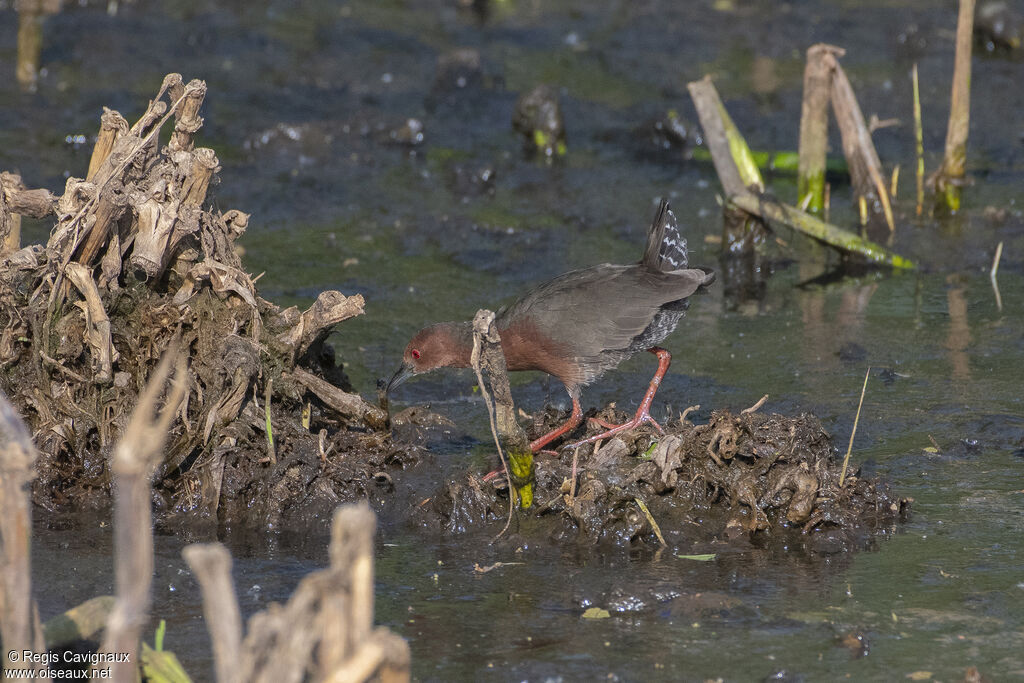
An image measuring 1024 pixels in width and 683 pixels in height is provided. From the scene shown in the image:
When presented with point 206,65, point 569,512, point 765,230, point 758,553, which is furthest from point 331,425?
point 206,65

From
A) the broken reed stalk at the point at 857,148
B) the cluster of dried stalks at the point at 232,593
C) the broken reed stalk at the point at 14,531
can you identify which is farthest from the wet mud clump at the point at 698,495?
the broken reed stalk at the point at 857,148

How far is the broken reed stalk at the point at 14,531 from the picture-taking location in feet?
8.83

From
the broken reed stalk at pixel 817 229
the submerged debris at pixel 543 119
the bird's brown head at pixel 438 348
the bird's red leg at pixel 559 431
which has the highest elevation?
the submerged debris at pixel 543 119

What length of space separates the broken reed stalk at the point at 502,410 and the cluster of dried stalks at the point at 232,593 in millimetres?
1792

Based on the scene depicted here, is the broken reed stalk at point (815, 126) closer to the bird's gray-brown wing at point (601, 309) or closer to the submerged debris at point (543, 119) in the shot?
the submerged debris at point (543, 119)

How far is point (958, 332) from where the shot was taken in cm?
734

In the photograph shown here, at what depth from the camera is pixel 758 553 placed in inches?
187

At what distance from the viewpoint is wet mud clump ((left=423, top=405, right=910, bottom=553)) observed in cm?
484

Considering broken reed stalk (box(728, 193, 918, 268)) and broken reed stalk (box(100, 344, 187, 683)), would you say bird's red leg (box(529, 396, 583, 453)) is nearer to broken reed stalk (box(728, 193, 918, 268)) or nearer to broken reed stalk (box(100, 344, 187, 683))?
broken reed stalk (box(100, 344, 187, 683))

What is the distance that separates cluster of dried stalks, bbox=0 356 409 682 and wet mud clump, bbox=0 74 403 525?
2271mm

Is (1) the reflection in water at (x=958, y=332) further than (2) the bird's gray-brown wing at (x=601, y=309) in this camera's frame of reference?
Yes

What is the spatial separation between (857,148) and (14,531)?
7.24 m

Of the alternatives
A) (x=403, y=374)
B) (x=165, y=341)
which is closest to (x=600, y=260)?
(x=403, y=374)

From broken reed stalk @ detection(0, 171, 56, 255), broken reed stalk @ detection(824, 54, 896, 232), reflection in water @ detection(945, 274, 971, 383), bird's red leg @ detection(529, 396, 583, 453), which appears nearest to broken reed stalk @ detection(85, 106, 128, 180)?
broken reed stalk @ detection(0, 171, 56, 255)
